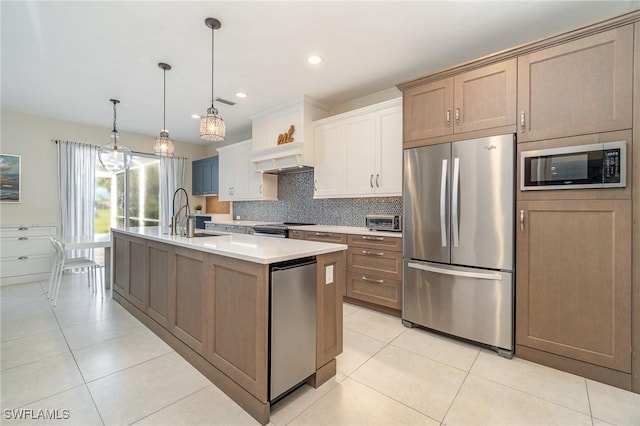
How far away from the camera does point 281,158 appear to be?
14.1ft

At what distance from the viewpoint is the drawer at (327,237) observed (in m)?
3.43

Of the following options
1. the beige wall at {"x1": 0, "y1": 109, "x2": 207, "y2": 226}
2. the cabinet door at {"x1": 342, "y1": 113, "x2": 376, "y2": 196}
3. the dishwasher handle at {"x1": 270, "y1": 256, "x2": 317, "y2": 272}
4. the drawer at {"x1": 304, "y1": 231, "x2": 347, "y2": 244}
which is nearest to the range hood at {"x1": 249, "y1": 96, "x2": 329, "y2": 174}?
the cabinet door at {"x1": 342, "y1": 113, "x2": 376, "y2": 196}

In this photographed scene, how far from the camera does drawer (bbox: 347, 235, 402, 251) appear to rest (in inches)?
117

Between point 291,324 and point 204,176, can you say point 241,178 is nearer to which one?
point 204,176

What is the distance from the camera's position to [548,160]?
208cm

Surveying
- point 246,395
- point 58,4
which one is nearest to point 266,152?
point 58,4

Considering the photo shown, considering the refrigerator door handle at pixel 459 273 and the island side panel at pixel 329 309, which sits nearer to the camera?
the island side panel at pixel 329 309

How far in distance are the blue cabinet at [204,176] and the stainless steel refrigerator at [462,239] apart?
14.7 ft

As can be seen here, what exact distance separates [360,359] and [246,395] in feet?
3.09

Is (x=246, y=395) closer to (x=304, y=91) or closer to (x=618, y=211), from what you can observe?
(x=618, y=211)

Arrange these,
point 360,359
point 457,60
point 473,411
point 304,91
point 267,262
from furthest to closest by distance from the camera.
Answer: point 304,91 → point 457,60 → point 360,359 → point 473,411 → point 267,262

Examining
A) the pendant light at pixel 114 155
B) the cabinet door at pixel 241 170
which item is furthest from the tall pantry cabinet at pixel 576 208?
the pendant light at pixel 114 155

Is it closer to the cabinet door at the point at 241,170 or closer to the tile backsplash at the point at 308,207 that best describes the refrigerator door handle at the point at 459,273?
the tile backsplash at the point at 308,207

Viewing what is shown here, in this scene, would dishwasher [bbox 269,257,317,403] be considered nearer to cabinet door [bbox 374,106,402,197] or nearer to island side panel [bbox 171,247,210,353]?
island side panel [bbox 171,247,210,353]
